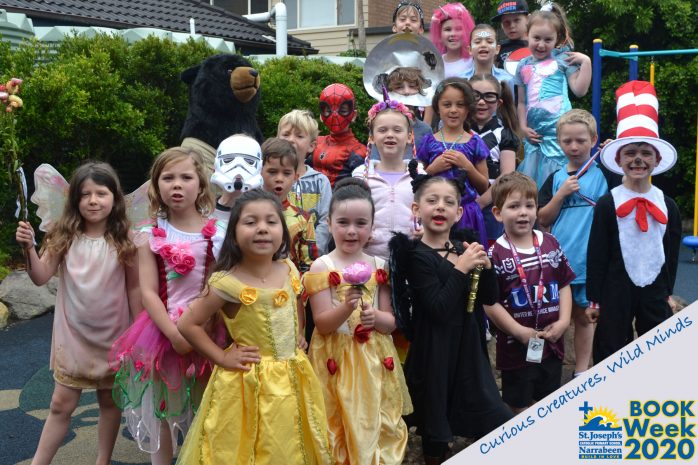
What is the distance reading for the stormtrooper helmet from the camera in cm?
381

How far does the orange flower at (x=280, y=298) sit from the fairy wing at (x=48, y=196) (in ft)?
4.37

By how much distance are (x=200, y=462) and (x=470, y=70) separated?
12.6ft

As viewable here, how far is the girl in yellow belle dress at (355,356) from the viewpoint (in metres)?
3.53

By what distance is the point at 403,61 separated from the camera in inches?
219

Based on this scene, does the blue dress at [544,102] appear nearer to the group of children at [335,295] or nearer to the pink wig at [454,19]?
the pink wig at [454,19]

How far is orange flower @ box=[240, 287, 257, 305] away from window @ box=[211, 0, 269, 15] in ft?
57.6

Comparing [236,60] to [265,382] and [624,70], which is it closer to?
[265,382]

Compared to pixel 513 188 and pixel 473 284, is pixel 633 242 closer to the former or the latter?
pixel 513 188

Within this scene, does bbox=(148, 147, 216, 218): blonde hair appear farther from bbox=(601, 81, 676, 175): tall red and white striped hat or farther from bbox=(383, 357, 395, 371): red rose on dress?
bbox=(601, 81, 676, 175): tall red and white striped hat

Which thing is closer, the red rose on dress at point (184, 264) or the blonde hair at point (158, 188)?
the red rose on dress at point (184, 264)

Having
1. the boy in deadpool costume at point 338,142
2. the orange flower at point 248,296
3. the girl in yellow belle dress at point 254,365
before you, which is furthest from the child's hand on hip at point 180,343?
the boy in deadpool costume at point 338,142

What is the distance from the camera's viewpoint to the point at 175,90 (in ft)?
26.1

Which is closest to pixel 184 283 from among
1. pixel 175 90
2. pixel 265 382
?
pixel 265 382

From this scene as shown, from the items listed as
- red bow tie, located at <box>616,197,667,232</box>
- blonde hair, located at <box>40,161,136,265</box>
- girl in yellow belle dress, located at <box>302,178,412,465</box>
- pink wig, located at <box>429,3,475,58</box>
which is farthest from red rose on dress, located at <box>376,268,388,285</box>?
pink wig, located at <box>429,3,475,58</box>
